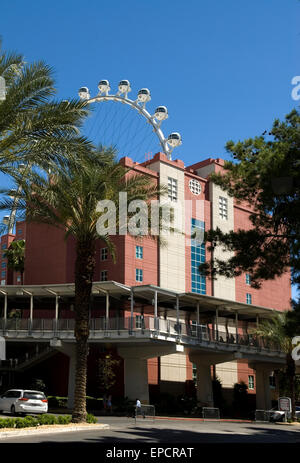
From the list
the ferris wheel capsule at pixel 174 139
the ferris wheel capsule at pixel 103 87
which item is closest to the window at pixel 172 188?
the ferris wheel capsule at pixel 174 139

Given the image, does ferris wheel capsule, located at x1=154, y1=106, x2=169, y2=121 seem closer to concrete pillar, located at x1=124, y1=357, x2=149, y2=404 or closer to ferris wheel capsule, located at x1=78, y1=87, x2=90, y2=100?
ferris wheel capsule, located at x1=78, y1=87, x2=90, y2=100

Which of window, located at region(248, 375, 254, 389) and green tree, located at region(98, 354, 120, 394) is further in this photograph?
window, located at region(248, 375, 254, 389)

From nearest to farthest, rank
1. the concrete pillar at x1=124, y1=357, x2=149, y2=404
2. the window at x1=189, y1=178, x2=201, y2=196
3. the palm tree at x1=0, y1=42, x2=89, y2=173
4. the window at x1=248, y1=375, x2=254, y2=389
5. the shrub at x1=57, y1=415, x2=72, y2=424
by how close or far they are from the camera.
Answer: the palm tree at x1=0, y1=42, x2=89, y2=173, the shrub at x1=57, y1=415, x2=72, y2=424, the concrete pillar at x1=124, y1=357, x2=149, y2=404, the window at x1=189, y1=178, x2=201, y2=196, the window at x1=248, y1=375, x2=254, y2=389

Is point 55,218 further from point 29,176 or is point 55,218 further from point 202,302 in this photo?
point 202,302

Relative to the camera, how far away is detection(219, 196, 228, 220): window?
60.8 meters

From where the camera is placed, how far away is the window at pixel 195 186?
58303 mm

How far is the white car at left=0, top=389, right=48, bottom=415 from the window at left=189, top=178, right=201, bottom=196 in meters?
31.5

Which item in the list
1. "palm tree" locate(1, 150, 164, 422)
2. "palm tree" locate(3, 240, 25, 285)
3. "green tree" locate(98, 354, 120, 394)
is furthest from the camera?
"palm tree" locate(3, 240, 25, 285)

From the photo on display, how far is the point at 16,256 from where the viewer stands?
56.0m

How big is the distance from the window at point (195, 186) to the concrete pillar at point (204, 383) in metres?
18.2

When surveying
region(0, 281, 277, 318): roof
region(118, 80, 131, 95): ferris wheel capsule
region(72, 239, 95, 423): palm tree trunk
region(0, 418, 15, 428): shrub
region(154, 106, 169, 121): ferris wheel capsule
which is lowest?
region(0, 418, 15, 428): shrub

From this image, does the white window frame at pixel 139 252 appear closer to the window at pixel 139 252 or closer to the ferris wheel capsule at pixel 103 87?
the window at pixel 139 252

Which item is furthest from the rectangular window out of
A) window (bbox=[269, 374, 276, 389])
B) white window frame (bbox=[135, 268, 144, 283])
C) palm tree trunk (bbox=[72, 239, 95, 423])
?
palm tree trunk (bbox=[72, 239, 95, 423])
